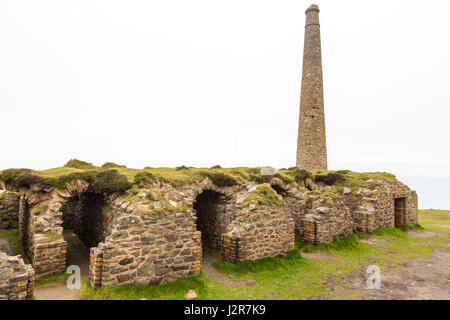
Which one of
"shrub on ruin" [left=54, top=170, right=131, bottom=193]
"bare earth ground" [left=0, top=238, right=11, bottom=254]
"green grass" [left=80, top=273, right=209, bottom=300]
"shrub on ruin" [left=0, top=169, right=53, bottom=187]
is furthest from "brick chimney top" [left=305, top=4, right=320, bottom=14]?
"bare earth ground" [left=0, top=238, right=11, bottom=254]

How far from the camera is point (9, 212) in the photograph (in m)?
12.8

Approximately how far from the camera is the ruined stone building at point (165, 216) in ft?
21.3

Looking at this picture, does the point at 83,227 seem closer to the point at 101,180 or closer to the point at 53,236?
the point at 101,180

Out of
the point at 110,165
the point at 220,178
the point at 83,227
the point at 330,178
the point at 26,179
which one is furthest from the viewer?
the point at 330,178

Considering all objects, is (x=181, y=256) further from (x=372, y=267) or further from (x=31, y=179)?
(x=372, y=267)

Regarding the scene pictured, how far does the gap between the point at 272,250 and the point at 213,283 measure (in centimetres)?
266

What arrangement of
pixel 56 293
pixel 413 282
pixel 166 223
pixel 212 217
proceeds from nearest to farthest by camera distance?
pixel 56 293 → pixel 166 223 → pixel 413 282 → pixel 212 217

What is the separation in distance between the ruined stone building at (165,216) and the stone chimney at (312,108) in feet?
19.6

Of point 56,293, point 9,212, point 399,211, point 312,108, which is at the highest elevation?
point 312,108

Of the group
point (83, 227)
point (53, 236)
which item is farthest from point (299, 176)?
point (53, 236)

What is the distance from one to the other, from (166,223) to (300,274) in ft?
14.5
